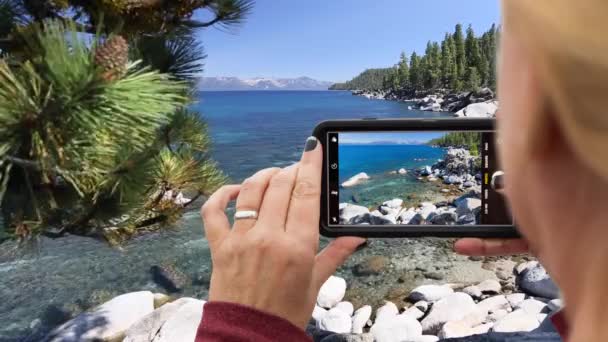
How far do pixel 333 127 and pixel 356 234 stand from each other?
0.09 metres

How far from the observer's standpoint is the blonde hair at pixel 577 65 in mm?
90

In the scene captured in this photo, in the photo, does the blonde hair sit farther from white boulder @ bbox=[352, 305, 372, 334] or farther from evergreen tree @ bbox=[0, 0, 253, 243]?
white boulder @ bbox=[352, 305, 372, 334]

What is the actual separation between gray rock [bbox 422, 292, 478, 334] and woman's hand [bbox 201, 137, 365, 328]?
2073 millimetres

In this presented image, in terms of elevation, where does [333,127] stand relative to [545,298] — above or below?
above

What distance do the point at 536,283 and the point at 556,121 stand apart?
2637mm

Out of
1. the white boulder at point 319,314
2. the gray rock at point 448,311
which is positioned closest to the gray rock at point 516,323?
the gray rock at point 448,311

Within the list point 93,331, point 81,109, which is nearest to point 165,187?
point 81,109

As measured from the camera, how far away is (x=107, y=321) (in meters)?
2.14

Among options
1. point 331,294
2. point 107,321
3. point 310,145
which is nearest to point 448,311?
point 331,294

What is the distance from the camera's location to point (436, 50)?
19406 mm

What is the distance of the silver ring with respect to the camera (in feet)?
0.97

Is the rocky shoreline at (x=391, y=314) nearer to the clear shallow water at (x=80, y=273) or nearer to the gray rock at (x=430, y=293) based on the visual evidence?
the gray rock at (x=430, y=293)

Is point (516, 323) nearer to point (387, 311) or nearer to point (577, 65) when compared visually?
point (387, 311)

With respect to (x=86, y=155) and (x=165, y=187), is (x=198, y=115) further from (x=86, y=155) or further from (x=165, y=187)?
(x=86, y=155)
